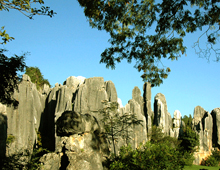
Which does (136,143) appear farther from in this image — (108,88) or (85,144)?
(85,144)

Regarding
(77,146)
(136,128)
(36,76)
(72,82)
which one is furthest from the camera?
(36,76)

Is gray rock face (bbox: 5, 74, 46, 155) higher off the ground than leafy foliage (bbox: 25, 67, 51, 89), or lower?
lower

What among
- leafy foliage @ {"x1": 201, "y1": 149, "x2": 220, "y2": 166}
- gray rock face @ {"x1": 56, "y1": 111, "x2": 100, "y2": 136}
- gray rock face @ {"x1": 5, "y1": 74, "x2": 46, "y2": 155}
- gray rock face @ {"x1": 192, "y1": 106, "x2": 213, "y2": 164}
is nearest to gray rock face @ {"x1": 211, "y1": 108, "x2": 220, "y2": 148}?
gray rock face @ {"x1": 192, "y1": 106, "x2": 213, "y2": 164}

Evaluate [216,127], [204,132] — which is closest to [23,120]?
[204,132]

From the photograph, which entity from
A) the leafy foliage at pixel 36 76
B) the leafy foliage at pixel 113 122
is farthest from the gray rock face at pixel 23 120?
the leafy foliage at pixel 36 76

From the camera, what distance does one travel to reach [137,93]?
142ft

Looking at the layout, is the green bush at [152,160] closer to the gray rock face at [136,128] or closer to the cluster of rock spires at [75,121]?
the cluster of rock spires at [75,121]

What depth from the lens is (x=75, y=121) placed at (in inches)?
408

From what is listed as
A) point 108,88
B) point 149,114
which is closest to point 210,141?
point 149,114

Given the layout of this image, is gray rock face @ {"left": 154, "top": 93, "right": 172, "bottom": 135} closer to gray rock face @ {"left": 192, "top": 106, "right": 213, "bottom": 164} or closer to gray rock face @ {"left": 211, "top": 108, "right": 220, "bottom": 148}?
gray rock face @ {"left": 192, "top": 106, "right": 213, "bottom": 164}

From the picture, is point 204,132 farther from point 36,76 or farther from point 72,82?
point 36,76

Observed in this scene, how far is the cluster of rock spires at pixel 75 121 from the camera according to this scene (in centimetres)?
1012

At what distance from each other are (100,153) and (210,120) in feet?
98.7

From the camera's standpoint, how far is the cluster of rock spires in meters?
10.1
